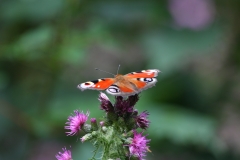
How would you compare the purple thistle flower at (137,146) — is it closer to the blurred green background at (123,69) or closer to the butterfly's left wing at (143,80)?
the butterfly's left wing at (143,80)

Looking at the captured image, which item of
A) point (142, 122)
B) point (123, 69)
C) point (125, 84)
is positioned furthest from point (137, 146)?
point (123, 69)

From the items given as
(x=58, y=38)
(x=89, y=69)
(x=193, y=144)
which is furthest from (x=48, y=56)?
(x=89, y=69)

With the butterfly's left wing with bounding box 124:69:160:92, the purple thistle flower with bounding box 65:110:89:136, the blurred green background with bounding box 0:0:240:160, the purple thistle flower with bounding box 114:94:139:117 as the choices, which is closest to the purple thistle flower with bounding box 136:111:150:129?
the purple thistle flower with bounding box 114:94:139:117

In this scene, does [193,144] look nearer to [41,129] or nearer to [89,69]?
[41,129]

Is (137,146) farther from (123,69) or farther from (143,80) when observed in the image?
(123,69)

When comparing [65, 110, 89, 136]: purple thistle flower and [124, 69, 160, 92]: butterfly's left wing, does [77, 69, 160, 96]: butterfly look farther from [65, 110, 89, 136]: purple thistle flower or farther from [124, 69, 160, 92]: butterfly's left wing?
[65, 110, 89, 136]: purple thistle flower

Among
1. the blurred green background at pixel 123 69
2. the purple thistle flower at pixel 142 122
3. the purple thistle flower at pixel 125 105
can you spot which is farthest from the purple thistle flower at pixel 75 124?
the blurred green background at pixel 123 69
